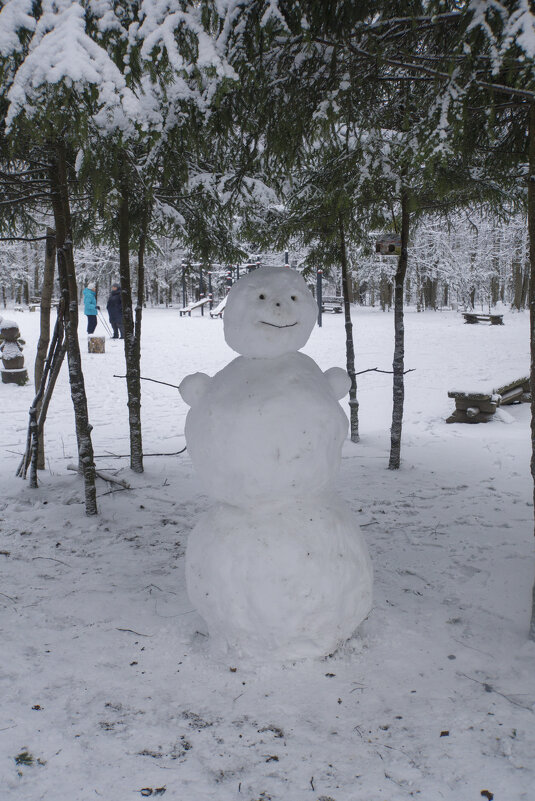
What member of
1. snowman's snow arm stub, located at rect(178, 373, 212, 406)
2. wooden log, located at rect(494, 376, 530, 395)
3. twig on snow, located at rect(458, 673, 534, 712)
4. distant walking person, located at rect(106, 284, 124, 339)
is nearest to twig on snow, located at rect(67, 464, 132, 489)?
snowman's snow arm stub, located at rect(178, 373, 212, 406)

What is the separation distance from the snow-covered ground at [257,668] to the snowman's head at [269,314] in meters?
1.72

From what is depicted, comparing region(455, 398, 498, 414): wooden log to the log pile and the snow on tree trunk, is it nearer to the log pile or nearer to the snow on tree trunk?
the log pile

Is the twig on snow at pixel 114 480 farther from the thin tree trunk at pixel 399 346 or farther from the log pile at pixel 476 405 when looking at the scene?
the log pile at pixel 476 405

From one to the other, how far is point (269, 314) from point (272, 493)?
37.0 inches

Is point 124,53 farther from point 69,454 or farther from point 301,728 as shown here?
point 69,454

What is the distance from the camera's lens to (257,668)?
9.63 feet

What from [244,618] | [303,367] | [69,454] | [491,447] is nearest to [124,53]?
[303,367]

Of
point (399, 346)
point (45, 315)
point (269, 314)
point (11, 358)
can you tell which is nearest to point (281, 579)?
point (269, 314)

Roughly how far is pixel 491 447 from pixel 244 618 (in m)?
5.62

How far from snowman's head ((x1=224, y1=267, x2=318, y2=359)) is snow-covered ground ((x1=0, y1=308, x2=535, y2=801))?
5.66 feet

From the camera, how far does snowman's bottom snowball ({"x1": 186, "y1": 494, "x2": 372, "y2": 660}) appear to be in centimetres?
285

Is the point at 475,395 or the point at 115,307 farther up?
the point at 115,307

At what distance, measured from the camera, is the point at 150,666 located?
2.98m

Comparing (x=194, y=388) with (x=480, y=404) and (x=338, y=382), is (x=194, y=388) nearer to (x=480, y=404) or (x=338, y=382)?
(x=338, y=382)
